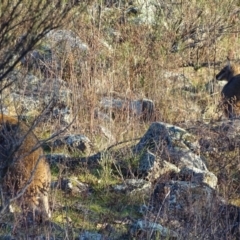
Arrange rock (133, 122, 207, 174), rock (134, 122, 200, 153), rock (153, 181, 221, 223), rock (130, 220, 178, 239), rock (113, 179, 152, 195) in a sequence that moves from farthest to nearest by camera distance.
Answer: rock (134, 122, 200, 153) → rock (133, 122, 207, 174) → rock (113, 179, 152, 195) → rock (153, 181, 221, 223) → rock (130, 220, 178, 239)

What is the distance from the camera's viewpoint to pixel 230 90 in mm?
12062

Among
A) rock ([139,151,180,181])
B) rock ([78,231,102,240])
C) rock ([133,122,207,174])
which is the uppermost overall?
rock ([133,122,207,174])

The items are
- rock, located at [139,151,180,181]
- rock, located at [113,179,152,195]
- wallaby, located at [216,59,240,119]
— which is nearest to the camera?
rock, located at [113,179,152,195]

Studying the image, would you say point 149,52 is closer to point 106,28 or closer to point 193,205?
point 106,28

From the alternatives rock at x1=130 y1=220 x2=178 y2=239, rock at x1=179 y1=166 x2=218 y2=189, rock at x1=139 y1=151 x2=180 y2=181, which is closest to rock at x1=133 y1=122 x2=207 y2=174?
rock at x1=139 y1=151 x2=180 y2=181

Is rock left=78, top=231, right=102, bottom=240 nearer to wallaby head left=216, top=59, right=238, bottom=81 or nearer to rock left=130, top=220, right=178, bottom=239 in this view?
rock left=130, top=220, right=178, bottom=239

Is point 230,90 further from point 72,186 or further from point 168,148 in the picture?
point 72,186

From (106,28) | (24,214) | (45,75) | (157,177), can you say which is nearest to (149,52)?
(106,28)

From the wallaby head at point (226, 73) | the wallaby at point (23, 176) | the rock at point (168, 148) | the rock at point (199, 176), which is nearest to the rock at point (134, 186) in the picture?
the rock at point (168, 148)

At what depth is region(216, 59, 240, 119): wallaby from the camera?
10.8m

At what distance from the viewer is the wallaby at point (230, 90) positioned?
35.5 feet

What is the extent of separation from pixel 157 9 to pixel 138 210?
7738 millimetres

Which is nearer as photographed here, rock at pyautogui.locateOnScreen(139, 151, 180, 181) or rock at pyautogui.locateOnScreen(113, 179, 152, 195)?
rock at pyautogui.locateOnScreen(113, 179, 152, 195)

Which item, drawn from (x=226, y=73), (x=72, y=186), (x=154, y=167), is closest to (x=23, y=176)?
(x=72, y=186)
